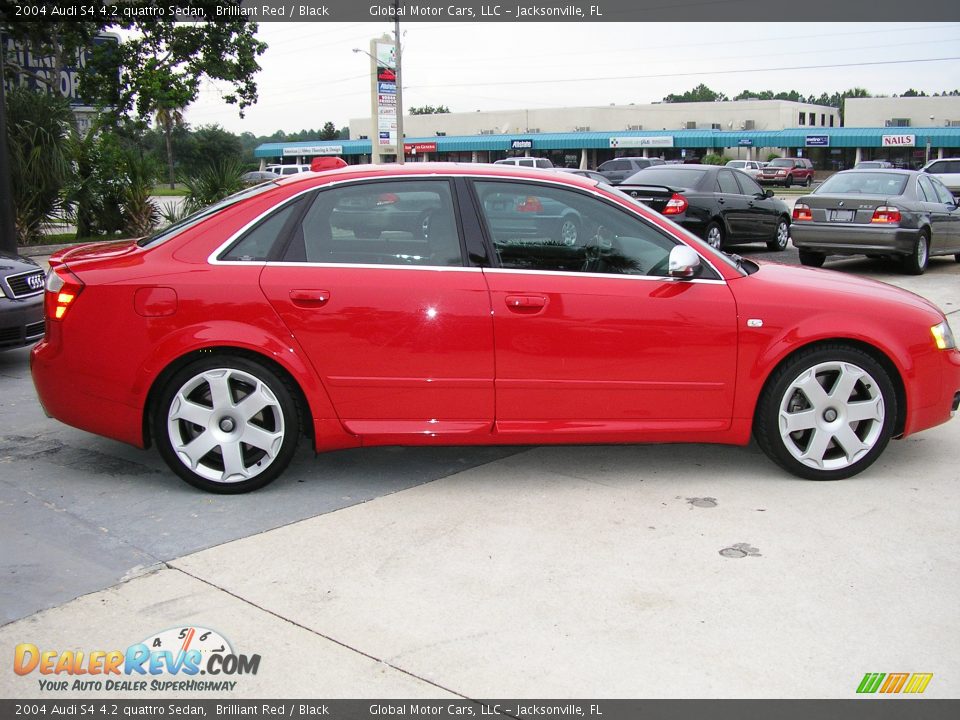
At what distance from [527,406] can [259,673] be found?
2.05 m

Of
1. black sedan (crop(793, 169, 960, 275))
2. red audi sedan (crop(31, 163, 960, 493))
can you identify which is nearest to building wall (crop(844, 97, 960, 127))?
black sedan (crop(793, 169, 960, 275))

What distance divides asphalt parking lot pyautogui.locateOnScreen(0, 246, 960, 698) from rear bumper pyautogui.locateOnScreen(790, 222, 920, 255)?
8273mm

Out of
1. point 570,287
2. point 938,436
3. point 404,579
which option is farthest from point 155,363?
point 938,436

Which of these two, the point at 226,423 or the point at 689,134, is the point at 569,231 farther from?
the point at 689,134

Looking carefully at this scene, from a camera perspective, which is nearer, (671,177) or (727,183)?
(671,177)

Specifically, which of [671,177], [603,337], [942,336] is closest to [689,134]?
[671,177]

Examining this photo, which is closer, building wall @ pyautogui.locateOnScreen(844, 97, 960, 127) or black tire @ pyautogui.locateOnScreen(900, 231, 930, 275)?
black tire @ pyautogui.locateOnScreen(900, 231, 930, 275)

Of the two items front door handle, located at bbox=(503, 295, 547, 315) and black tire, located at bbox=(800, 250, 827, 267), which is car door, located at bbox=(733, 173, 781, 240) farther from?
front door handle, located at bbox=(503, 295, 547, 315)

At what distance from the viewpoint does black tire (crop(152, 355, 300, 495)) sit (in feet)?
15.0

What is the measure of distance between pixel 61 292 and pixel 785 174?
5070cm

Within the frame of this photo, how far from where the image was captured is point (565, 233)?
189 inches

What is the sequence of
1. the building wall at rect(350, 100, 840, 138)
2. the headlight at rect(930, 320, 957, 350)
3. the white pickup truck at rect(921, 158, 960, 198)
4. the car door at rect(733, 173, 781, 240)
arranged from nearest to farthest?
the headlight at rect(930, 320, 957, 350) → the car door at rect(733, 173, 781, 240) → the white pickup truck at rect(921, 158, 960, 198) → the building wall at rect(350, 100, 840, 138)

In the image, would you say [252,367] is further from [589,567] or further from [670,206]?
[670,206]
